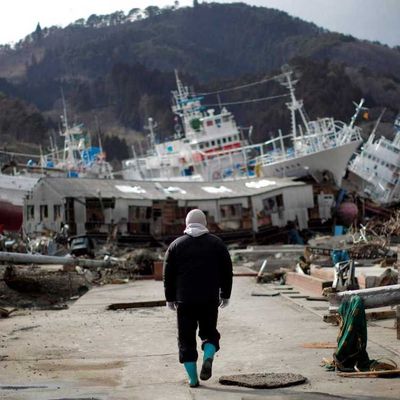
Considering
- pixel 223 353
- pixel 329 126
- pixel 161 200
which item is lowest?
pixel 223 353

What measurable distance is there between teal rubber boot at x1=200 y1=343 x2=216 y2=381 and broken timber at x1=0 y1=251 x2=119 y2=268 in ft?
34.7

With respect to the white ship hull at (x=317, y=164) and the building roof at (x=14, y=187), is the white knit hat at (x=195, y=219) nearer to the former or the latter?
the building roof at (x=14, y=187)

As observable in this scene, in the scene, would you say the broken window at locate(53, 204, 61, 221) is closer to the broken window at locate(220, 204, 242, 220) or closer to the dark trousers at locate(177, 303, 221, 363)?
the broken window at locate(220, 204, 242, 220)

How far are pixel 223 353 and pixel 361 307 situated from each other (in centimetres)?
189

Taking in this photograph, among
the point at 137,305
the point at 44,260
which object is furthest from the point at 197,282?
the point at 44,260

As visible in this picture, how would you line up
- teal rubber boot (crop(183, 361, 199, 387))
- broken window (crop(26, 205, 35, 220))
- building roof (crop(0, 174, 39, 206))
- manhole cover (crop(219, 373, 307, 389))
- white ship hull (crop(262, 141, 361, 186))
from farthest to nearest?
1. white ship hull (crop(262, 141, 361, 186))
2. building roof (crop(0, 174, 39, 206))
3. broken window (crop(26, 205, 35, 220))
4. teal rubber boot (crop(183, 361, 199, 387))
5. manhole cover (crop(219, 373, 307, 389))

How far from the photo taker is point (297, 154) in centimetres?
5428

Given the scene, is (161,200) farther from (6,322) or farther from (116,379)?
(116,379)

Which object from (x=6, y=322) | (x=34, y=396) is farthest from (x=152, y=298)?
(x=34, y=396)

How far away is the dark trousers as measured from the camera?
7.17m

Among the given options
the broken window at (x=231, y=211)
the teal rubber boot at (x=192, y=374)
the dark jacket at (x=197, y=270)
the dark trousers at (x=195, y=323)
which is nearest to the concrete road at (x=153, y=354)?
the teal rubber boot at (x=192, y=374)

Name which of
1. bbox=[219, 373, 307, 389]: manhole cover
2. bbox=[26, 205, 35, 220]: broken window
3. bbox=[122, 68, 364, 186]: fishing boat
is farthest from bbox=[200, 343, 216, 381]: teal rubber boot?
bbox=[122, 68, 364, 186]: fishing boat

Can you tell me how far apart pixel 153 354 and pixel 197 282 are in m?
1.83

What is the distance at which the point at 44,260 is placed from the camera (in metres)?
19.0
